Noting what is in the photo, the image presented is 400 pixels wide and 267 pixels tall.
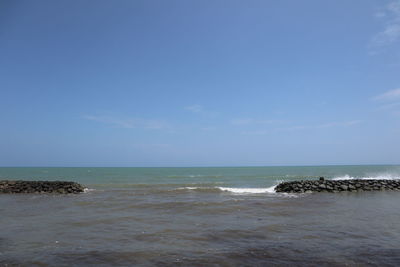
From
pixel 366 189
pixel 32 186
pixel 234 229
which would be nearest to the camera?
pixel 234 229

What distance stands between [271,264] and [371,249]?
9.45 ft

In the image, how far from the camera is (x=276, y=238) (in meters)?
7.89

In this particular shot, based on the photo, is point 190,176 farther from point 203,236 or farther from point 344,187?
point 203,236

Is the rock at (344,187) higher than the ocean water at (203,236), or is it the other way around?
the rock at (344,187)

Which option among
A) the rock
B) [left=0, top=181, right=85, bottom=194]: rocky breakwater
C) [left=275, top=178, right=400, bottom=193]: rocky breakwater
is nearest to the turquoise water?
[left=0, top=181, right=85, bottom=194]: rocky breakwater

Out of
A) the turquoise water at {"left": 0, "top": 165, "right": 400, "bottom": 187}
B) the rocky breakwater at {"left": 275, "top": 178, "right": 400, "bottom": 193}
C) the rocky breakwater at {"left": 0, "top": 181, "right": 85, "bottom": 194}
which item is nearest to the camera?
the rocky breakwater at {"left": 275, "top": 178, "right": 400, "bottom": 193}

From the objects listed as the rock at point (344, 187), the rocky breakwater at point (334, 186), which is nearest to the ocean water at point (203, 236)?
the rocky breakwater at point (334, 186)

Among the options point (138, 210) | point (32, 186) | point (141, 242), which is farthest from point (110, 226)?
point (32, 186)

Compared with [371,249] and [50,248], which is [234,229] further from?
[50,248]

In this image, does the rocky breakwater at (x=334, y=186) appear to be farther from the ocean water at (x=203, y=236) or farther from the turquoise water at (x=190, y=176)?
the turquoise water at (x=190, y=176)

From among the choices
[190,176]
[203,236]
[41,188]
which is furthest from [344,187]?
[190,176]

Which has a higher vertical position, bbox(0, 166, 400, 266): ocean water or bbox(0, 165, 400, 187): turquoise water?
bbox(0, 166, 400, 266): ocean water

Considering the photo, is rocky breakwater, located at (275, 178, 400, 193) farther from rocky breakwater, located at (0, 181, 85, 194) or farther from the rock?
rocky breakwater, located at (0, 181, 85, 194)

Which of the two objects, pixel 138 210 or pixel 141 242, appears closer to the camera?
pixel 141 242
